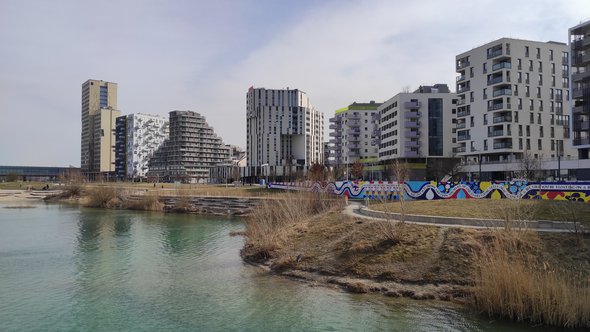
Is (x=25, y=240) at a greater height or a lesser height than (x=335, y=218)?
lesser

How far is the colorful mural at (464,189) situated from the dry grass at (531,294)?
30.2ft

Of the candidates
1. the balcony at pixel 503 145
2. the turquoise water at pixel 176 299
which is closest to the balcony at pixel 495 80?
the balcony at pixel 503 145

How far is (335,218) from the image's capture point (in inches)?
1252

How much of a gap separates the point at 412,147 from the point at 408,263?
333ft

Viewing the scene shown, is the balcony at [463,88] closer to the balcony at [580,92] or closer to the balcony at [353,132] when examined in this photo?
the balcony at [580,92]

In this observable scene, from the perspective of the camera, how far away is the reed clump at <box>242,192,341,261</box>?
2745 cm

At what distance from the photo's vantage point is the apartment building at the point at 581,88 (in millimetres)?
76062

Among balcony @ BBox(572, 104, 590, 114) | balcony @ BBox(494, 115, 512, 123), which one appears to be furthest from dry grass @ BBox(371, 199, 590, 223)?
balcony @ BBox(494, 115, 512, 123)

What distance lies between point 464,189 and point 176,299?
98.6ft

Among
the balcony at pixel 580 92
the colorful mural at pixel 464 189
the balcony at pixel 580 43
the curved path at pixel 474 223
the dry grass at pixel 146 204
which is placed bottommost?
the dry grass at pixel 146 204

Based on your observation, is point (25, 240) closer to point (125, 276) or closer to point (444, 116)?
point (125, 276)

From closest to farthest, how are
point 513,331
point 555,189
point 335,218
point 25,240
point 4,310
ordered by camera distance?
1. point 513,331
2. point 4,310
3. point 335,218
4. point 555,189
5. point 25,240

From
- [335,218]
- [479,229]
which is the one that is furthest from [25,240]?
[479,229]

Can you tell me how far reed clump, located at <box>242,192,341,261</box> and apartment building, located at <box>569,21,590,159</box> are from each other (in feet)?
185
